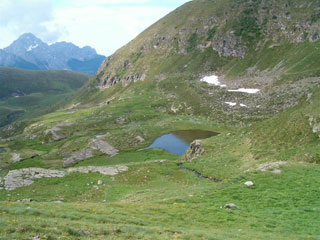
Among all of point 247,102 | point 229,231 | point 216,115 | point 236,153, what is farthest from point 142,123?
point 229,231

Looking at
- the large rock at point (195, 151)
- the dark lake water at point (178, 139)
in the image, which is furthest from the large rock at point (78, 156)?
the large rock at point (195, 151)

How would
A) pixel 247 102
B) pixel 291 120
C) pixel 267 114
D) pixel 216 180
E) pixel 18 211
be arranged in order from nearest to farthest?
pixel 18 211 < pixel 216 180 < pixel 291 120 < pixel 267 114 < pixel 247 102

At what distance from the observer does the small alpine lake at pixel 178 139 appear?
89137 millimetres

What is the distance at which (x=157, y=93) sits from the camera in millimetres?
171750

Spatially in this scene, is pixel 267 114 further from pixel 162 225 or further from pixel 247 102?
pixel 162 225

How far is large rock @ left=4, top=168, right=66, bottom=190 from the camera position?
4318 cm

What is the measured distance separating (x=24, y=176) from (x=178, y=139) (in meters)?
61.7

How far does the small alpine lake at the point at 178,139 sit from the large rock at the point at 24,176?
4593 cm

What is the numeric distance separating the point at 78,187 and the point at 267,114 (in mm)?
84529

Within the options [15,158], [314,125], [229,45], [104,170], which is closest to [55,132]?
[15,158]

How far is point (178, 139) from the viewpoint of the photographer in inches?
3829

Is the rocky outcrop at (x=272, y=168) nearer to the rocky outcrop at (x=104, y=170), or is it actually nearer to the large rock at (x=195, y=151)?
the large rock at (x=195, y=151)

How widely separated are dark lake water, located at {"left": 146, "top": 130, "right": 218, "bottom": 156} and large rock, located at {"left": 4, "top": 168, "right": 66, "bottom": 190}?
45.9 m

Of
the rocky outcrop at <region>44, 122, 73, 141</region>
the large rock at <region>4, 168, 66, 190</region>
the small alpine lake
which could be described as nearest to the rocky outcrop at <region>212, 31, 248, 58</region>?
the small alpine lake
